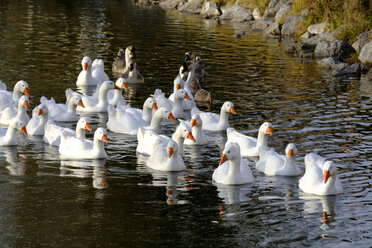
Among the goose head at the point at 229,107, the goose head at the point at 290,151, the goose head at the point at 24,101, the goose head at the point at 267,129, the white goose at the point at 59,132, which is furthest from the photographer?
the goose head at the point at 229,107

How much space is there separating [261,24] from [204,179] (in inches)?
986

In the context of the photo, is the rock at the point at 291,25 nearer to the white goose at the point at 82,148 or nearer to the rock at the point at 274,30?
the rock at the point at 274,30

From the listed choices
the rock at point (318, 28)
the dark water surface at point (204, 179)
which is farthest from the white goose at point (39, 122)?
the rock at point (318, 28)

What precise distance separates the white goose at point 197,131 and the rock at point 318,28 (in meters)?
17.2

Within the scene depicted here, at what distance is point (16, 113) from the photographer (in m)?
18.1

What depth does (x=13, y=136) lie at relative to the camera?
639 inches

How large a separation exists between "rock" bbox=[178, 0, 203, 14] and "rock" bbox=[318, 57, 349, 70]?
1957 centimetres

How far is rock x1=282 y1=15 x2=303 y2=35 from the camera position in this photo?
35344 mm

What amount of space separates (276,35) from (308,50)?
18.7ft

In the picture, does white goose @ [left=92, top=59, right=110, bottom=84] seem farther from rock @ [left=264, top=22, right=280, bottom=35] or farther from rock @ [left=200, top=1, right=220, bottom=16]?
rock @ [left=200, top=1, right=220, bottom=16]

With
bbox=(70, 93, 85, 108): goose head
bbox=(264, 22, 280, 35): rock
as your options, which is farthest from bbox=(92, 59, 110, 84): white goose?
bbox=(264, 22, 280, 35): rock

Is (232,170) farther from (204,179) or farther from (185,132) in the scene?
(185,132)

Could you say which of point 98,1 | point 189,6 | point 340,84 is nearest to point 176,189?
point 340,84

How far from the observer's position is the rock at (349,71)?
25.6m
